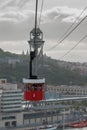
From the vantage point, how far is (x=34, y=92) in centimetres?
204

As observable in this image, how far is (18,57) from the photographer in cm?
3622

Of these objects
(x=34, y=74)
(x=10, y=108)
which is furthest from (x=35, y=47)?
(x=10, y=108)

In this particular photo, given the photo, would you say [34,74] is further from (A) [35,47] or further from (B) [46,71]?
(B) [46,71]

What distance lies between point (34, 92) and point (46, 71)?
31028mm

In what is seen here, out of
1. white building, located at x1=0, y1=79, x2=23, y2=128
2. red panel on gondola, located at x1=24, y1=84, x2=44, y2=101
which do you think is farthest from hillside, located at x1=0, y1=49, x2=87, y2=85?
red panel on gondola, located at x1=24, y1=84, x2=44, y2=101

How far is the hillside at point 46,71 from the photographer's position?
103ft

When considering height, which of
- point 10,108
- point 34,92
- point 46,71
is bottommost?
point 10,108

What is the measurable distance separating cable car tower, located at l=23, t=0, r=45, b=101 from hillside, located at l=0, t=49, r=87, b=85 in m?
27.9

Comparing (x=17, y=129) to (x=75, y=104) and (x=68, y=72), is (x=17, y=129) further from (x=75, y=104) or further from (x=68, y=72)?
(x=68, y=72)

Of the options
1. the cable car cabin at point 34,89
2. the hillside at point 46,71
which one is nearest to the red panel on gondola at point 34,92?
the cable car cabin at point 34,89

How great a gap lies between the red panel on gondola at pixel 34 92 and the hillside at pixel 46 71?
27.9m

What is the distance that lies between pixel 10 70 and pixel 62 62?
8986 mm

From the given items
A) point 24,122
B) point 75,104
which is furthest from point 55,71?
point 24,122

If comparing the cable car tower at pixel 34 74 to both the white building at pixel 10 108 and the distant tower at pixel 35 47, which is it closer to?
the distant tower at pixel 35 47
